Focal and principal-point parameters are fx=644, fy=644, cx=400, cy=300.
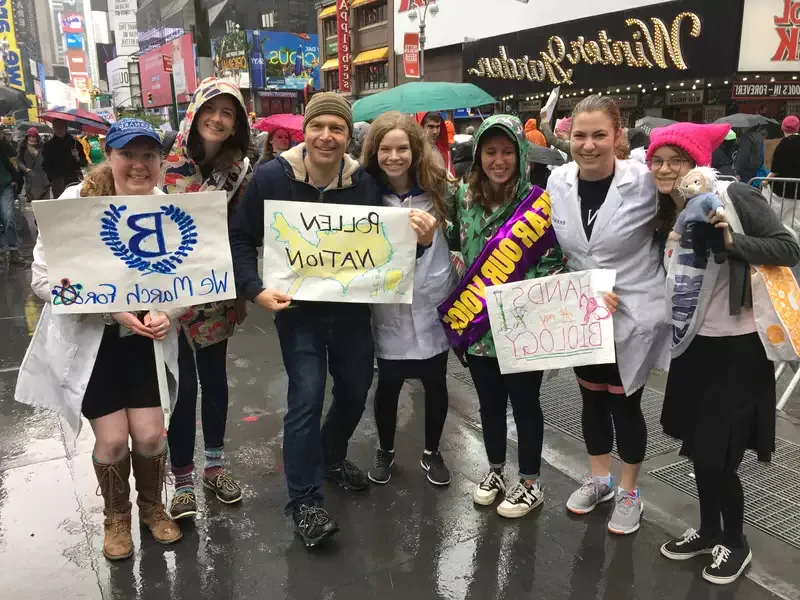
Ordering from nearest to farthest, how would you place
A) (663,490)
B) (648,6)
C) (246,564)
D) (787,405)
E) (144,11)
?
(246,564) < (663,490) < (787,405) < (648,6) < (144,11)

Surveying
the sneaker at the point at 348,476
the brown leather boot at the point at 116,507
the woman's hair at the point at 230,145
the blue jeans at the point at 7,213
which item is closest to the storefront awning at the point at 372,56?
the blue jeans at the point at 7,213

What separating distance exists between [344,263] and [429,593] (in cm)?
154

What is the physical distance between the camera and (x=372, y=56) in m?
40.2

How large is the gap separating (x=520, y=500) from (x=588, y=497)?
0.37m

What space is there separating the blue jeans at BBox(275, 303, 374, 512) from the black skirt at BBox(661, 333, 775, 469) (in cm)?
152

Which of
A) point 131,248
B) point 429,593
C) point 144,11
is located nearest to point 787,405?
point 429,593

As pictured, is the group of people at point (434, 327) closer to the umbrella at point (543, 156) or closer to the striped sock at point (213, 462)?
the striped sock at point (213, 462)

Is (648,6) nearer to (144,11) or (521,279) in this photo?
(521,279)

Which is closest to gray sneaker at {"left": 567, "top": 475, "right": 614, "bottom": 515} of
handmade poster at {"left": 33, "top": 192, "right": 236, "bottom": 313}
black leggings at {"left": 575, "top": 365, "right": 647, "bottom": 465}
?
black leggings at {"left": 575, "top": 365, "right": 647, "bottom": 465}

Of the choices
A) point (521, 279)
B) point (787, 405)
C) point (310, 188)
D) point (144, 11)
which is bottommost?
point (787, 405)

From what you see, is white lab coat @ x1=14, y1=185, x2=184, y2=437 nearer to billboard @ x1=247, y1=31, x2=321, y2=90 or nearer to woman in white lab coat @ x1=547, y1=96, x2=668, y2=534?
woman in white lab coat @ x1=547, y1=96, x2=668, y2=534

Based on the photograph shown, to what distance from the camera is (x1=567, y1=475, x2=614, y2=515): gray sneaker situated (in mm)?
3385

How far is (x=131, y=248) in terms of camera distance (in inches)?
113

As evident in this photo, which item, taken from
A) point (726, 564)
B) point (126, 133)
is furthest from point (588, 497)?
point (126, 133)
